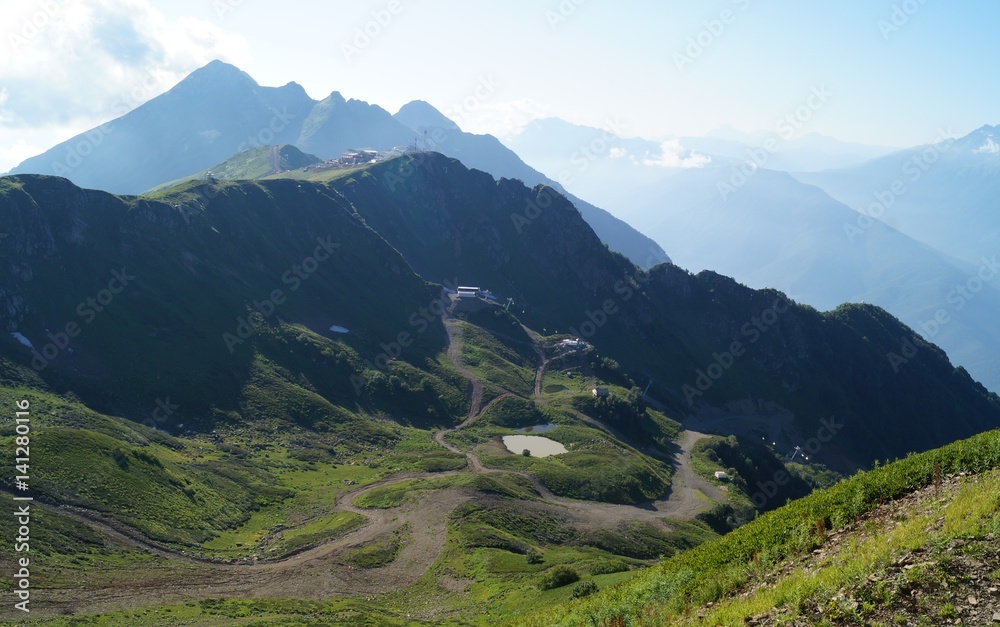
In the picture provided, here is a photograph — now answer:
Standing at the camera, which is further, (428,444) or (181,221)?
(181,221)

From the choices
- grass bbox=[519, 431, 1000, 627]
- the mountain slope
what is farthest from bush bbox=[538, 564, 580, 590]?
the mountain slope

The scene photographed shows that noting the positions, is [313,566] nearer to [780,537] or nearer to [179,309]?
[780,537]

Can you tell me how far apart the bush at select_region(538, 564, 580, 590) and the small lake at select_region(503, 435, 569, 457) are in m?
71.8

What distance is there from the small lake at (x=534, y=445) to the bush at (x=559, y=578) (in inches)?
2827

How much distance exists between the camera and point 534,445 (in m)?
137

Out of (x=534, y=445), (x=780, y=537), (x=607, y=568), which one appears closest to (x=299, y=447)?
(x=534, y=445)

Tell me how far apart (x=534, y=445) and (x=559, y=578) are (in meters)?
81.2

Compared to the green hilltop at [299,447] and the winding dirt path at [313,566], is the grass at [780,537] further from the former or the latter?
the winding dirt path at [313,566]

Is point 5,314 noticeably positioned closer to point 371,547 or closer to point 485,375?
point 371,547

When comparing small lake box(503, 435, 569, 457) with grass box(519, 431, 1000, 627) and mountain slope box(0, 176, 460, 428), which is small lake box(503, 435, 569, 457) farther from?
grass box(519, 431, 1000, 627)

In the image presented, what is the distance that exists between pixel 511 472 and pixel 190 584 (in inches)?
2546

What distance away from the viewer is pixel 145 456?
80562mm

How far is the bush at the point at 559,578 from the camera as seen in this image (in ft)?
184

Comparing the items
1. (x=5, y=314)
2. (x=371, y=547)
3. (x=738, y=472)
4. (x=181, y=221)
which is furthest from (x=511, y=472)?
(x=181, y=221)
